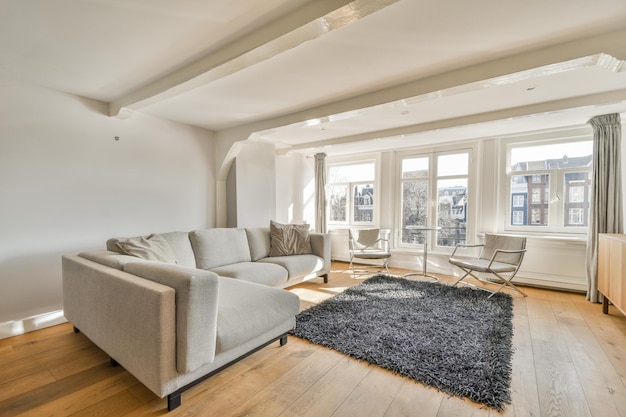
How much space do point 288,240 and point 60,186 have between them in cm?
260

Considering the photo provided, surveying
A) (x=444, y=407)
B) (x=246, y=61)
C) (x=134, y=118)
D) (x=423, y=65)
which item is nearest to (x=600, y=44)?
(x=423, y=65)

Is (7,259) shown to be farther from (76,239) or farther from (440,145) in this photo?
(440,145)

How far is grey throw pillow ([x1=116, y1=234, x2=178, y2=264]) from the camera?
2.40m

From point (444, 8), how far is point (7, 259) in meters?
3.89

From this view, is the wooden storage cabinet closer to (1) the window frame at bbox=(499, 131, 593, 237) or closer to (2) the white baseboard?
(1) the window frame at bbox=(499, 131, 593, 237)

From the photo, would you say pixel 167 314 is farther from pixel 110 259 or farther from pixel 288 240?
pixel 288 240

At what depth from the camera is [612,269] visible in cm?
281

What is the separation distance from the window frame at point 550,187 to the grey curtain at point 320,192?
304cm

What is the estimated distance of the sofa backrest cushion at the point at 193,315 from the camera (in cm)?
147

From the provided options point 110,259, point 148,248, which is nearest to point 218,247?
point 148,248

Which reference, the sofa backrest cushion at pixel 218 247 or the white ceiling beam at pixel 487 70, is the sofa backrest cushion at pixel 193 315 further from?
the white ceiling beam at pixel 487 70

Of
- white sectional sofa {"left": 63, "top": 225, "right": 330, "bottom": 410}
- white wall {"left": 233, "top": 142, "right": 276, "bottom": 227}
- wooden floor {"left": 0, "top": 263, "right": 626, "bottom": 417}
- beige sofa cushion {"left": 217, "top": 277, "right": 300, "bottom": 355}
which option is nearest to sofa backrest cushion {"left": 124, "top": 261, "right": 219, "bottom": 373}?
white sectional sofa {"left": 63, "top": 225, "right": 330, "bottom": 410}

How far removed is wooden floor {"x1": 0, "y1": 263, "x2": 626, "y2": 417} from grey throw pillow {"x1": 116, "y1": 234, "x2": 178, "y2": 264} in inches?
31.0

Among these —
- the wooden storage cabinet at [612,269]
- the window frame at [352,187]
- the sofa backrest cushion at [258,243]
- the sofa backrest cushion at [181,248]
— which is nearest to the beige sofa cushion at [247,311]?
the sofa backrest cushion at [181,248]
